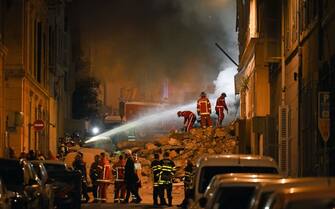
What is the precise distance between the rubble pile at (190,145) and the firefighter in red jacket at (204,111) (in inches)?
28.0

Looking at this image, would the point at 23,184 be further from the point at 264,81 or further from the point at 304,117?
the point at 264,81

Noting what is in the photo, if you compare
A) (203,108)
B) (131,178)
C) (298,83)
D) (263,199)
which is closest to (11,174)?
(263,199)

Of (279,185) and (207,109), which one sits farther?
(207,109)

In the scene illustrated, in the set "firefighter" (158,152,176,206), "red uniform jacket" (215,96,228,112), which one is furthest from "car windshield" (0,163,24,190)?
"red uniform jacket" (215,96,228,112)

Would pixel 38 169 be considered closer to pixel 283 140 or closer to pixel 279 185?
pixel 283 140

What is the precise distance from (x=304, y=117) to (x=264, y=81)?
361 inches

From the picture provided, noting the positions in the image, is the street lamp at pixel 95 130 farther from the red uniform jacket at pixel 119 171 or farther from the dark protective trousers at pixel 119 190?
the dark protective trousers at pixel 119 190

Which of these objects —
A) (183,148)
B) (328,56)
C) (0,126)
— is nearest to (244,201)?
(328,56)

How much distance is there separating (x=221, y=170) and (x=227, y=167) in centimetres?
14

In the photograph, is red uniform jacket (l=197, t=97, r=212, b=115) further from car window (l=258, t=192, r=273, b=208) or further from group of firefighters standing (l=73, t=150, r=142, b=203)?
car window (l=258, t=192, r=273, b=208)

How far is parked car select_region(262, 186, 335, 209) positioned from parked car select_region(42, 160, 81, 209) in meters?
15.4

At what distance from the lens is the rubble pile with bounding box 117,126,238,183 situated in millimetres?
40906

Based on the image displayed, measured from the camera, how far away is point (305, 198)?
5883 mm

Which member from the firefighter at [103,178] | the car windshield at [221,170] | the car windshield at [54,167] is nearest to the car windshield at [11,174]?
the car windshield at [221,170]
